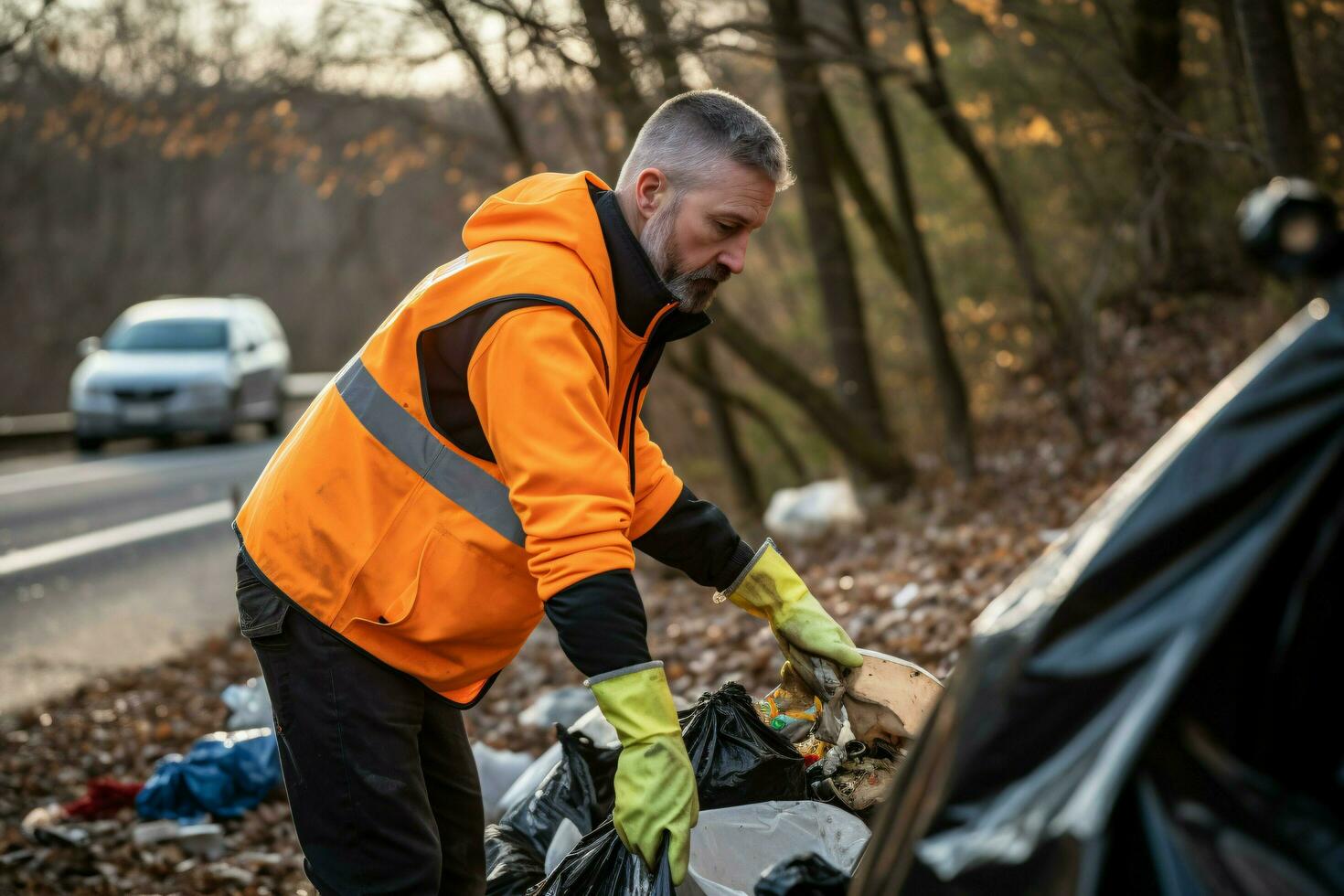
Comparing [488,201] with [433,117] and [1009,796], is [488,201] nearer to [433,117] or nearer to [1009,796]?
[1009,796]

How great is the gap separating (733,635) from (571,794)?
2972 millimetres

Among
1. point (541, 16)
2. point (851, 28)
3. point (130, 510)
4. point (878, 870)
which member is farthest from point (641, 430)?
point (130, 510)

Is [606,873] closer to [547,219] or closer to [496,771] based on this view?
[547,219]

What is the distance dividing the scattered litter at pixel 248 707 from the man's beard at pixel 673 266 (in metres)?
3.21

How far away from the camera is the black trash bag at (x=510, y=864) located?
3.02 meters

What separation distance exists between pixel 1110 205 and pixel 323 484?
32.2 feet

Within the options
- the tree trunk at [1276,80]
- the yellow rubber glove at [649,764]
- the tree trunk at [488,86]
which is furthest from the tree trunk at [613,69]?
the yellow rubber glove at [649,764]

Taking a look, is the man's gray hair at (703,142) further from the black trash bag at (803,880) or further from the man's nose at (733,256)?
the black trash bag at (803,880)

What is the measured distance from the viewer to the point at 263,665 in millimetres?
2500

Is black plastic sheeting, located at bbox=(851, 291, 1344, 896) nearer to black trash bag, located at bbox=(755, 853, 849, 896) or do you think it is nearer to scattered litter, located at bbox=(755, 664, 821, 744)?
black trash bag, located at bbox=(755, 853, 849, 896)

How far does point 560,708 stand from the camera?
191 inches

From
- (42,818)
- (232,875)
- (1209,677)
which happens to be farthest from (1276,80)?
(42,818)

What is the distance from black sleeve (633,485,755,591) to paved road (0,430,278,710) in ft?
15.4

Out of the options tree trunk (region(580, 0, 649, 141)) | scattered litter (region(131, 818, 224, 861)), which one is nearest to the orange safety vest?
scattered litter (region(131, 818, 224, 861))
